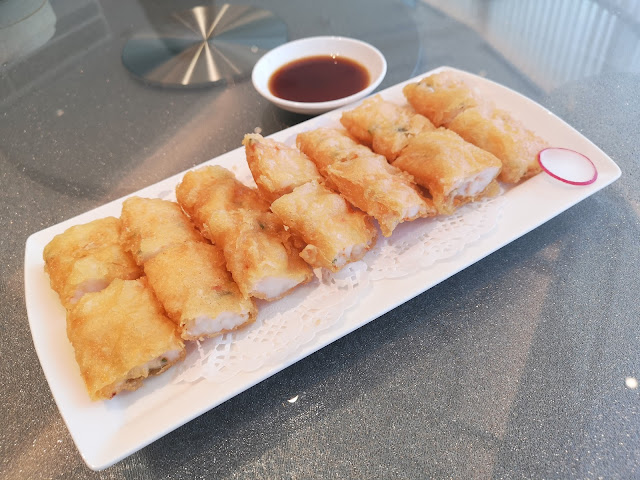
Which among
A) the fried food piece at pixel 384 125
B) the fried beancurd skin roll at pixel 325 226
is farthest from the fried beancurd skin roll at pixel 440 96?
the fried beancurd skin roll at pixel 325 226

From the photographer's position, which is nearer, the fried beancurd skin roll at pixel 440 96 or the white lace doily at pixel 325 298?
the white lace doily at pixel 325 298

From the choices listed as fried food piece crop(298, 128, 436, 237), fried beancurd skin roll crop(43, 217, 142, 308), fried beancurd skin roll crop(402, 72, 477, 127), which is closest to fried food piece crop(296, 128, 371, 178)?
fried food piece crop(298, 128, 436, 237)

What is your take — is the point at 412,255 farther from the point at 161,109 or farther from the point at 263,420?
the point at 161,109

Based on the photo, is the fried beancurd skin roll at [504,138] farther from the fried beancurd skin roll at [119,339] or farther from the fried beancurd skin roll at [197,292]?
the fried beancurd skin roll at [119,339]

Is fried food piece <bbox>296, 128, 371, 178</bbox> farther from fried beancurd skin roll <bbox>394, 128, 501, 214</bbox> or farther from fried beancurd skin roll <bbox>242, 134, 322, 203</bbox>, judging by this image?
fried beancurd skin roll <bbox>394, 128, 501, 214</bbox>

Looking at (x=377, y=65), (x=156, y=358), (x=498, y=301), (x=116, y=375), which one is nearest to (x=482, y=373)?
(x=498, y=301)
